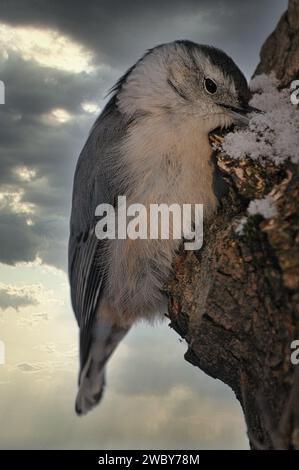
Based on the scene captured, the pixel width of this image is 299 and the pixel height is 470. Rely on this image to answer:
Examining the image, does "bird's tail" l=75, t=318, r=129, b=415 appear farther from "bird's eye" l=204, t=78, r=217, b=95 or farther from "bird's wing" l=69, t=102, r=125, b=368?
"bird's eye" l=204, t=78, r=217, b=95

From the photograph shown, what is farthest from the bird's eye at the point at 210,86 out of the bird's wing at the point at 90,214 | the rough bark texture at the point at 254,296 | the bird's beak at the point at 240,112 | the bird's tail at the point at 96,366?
the bird's tail at the point at 96,366

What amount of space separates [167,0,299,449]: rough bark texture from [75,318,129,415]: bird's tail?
78 centimetres

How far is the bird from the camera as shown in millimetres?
2967

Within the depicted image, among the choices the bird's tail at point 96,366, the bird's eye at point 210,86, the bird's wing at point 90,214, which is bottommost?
the bird's tail at point 96,366

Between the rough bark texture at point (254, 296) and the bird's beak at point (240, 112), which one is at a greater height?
the bird's beak at point (240, 112)

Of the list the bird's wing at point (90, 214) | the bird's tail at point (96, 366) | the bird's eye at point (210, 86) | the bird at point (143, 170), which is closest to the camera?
A: the bird at point (143, 170)

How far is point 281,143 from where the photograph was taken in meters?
2.53

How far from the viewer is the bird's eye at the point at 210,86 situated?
318cm

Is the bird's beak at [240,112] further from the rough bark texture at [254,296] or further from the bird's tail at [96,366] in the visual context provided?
the bird's tail at [96,366]

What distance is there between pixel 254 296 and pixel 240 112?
1.19 m

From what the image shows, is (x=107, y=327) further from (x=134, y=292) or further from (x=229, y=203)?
(x=229, y=203)

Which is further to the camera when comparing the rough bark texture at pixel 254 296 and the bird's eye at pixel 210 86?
the bird's eye at pixel 210 86

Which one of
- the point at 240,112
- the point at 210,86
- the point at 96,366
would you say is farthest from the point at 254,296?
the point at 96,366

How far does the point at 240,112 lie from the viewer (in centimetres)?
304
